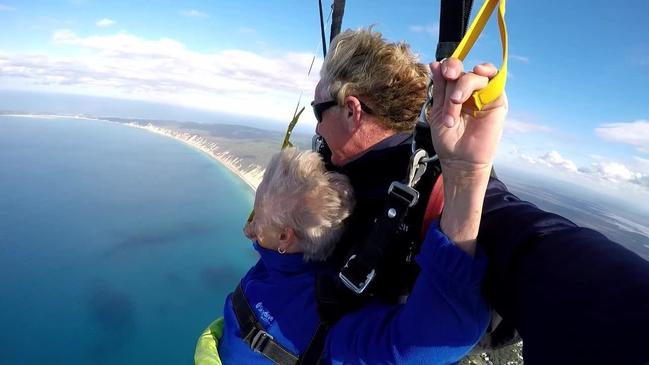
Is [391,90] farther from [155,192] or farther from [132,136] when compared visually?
[132,136]

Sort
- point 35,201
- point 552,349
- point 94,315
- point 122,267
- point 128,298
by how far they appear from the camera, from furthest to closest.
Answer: point 35,201 < point 122,267 < point 128,298 < point 94,315 < point 552,349

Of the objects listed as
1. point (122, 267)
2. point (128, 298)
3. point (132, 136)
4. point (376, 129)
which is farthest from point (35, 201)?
point (376, 129)

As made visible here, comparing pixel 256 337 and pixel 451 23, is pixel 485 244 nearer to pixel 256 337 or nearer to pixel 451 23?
pixel 451 23

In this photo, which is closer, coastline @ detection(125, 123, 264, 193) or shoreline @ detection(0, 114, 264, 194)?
coastline @ detection(125, 123, 264, 193)

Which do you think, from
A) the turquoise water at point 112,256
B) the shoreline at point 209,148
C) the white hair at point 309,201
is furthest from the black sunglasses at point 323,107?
the shoreline at point 209,148

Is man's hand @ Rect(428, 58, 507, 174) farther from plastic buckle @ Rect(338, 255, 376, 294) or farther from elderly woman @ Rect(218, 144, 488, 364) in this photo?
plastic buckle @ Rect(338, 255, 376, 294)

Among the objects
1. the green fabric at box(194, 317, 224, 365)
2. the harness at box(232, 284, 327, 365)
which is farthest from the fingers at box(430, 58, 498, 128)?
the green fabric at box(194, 317, 224, 365)

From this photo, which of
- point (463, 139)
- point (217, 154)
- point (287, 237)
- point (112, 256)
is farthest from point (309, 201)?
point (217, 154)
